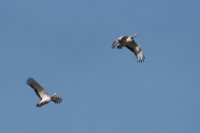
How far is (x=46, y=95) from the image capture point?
184000 millimetres

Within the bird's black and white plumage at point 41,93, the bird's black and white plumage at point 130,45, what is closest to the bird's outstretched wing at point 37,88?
the bird's black and white plumage at point 41,93

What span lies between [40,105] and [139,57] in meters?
9.93

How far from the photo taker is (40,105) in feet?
598

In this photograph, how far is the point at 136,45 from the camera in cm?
18338

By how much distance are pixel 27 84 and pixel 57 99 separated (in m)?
3.07

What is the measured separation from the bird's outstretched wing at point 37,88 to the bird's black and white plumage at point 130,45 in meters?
8.22

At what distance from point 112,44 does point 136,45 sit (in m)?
3.31

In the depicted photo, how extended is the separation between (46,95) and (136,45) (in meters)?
9.27

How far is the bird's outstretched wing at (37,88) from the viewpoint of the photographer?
184 m

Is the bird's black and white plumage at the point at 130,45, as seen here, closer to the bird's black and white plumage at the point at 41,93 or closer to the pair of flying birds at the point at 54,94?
the pair of flying birds at the point at 54,94

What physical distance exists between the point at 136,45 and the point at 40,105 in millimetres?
10161

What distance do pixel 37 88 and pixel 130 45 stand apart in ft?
30.4

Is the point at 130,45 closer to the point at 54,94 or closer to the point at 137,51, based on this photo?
the point at 137,51

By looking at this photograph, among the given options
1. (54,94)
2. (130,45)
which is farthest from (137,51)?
(54,94)
